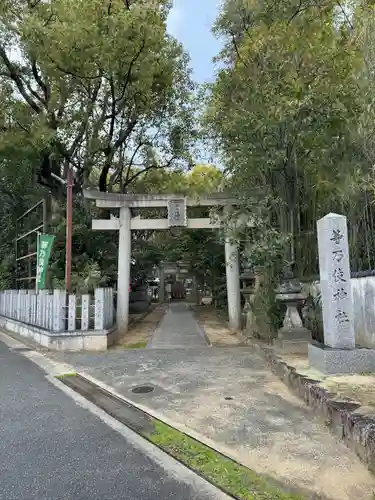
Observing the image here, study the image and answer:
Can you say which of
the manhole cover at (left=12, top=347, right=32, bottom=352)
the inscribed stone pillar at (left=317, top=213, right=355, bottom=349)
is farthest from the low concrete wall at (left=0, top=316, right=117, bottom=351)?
the inscribed stone pillar at (left=317, top=213, right=355, bottom=349)

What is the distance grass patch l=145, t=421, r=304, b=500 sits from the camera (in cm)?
303

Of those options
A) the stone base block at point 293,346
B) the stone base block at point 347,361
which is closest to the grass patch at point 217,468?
the stone base block at point 347,361

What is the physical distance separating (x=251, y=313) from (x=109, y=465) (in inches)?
289

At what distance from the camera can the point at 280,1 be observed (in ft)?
25.9

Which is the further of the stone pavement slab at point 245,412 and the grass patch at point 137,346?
the grass patch at point 137,346

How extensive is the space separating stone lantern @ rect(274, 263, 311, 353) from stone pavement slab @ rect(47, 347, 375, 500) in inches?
24.3

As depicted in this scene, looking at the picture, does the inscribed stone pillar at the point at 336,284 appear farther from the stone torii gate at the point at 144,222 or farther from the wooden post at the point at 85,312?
the stone torii gate at the point at 144,222

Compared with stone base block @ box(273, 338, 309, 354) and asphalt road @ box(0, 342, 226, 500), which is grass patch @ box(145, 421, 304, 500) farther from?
stone base block @ box(273, 338, 309, 354)

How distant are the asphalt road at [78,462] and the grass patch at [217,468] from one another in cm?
10

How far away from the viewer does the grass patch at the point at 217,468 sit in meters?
3.03

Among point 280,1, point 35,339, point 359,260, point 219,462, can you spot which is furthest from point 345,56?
point 35,339

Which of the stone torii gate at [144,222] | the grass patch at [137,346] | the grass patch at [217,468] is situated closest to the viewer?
the grass patch at [217,468]

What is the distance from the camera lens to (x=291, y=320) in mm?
7840

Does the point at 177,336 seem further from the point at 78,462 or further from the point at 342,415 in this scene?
the point at 78,462
